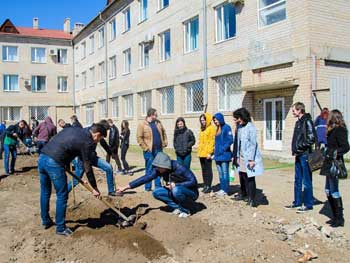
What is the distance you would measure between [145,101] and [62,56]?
19277mm

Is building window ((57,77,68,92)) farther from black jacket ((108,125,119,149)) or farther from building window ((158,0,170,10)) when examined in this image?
black jacket ((108,125,119,149))

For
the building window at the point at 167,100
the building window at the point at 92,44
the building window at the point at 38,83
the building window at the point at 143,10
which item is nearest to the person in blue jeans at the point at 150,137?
the building window at the point at 167,100

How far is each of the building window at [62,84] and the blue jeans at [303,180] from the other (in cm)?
3655

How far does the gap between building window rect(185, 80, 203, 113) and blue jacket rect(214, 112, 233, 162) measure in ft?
35.8

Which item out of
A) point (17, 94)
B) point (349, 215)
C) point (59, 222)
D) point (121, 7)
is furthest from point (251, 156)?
point (17, 94)

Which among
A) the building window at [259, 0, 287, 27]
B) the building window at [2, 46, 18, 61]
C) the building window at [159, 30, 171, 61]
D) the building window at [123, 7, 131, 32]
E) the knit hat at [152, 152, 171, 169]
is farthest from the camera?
the building window at [2, 46, 18, 61]

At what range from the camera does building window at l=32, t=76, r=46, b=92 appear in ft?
129

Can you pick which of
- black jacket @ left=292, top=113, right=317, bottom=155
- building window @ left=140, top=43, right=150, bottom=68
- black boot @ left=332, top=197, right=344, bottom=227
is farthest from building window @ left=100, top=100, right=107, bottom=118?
black boot @ left=332, top=197, right=344, bottom=227

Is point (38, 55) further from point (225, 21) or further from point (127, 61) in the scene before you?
point (225, 21)

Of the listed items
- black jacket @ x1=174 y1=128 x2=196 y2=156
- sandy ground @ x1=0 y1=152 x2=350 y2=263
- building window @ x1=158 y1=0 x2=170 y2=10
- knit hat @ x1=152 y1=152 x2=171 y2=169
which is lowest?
sandy ground @ x1=0 y1=152 x2=350 y2=263

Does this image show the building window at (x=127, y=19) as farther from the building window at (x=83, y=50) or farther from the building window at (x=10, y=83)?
the building window at (x=10, y=83)

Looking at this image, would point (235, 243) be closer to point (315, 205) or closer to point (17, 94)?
point (315, 205)

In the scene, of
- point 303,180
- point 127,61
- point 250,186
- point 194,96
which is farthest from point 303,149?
point 127,61

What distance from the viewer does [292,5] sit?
13664 millimetres
